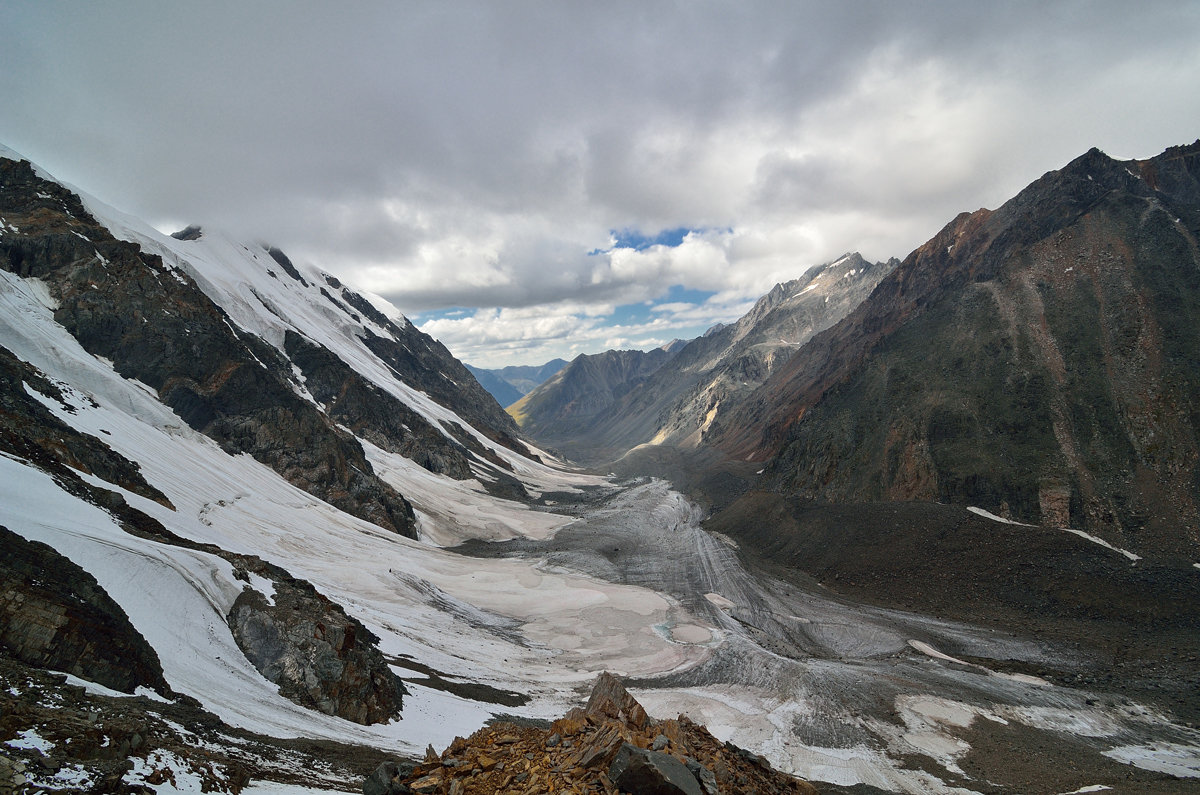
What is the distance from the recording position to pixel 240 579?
1836 cm

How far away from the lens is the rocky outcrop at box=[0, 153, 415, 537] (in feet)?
147

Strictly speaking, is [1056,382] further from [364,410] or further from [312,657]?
[364,410]

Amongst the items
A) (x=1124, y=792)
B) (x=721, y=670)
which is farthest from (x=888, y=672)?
(x=1124, y=792)

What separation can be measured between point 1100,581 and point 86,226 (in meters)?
92.8

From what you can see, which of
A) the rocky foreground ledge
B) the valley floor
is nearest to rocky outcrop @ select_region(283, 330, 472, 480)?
the valley floor

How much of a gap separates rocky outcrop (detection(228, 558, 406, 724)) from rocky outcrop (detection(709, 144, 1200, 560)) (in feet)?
169

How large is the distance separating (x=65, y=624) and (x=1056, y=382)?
6906 centimetres

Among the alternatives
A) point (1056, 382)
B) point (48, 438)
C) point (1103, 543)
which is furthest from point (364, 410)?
point (1056, 382)

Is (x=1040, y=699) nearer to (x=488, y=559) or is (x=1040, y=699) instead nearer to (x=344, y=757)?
(x=344, y=757)

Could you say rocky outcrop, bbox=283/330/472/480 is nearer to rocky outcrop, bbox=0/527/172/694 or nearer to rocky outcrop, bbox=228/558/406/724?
rocky outcrop, bbox=228/558/406/724

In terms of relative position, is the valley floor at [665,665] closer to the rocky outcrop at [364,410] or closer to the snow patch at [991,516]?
the snow patch at [991,516]

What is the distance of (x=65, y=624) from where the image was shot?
10352 millimetres

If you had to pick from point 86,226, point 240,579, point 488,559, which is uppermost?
point 86,226

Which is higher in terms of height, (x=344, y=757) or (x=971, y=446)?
(x=971, y=446)
